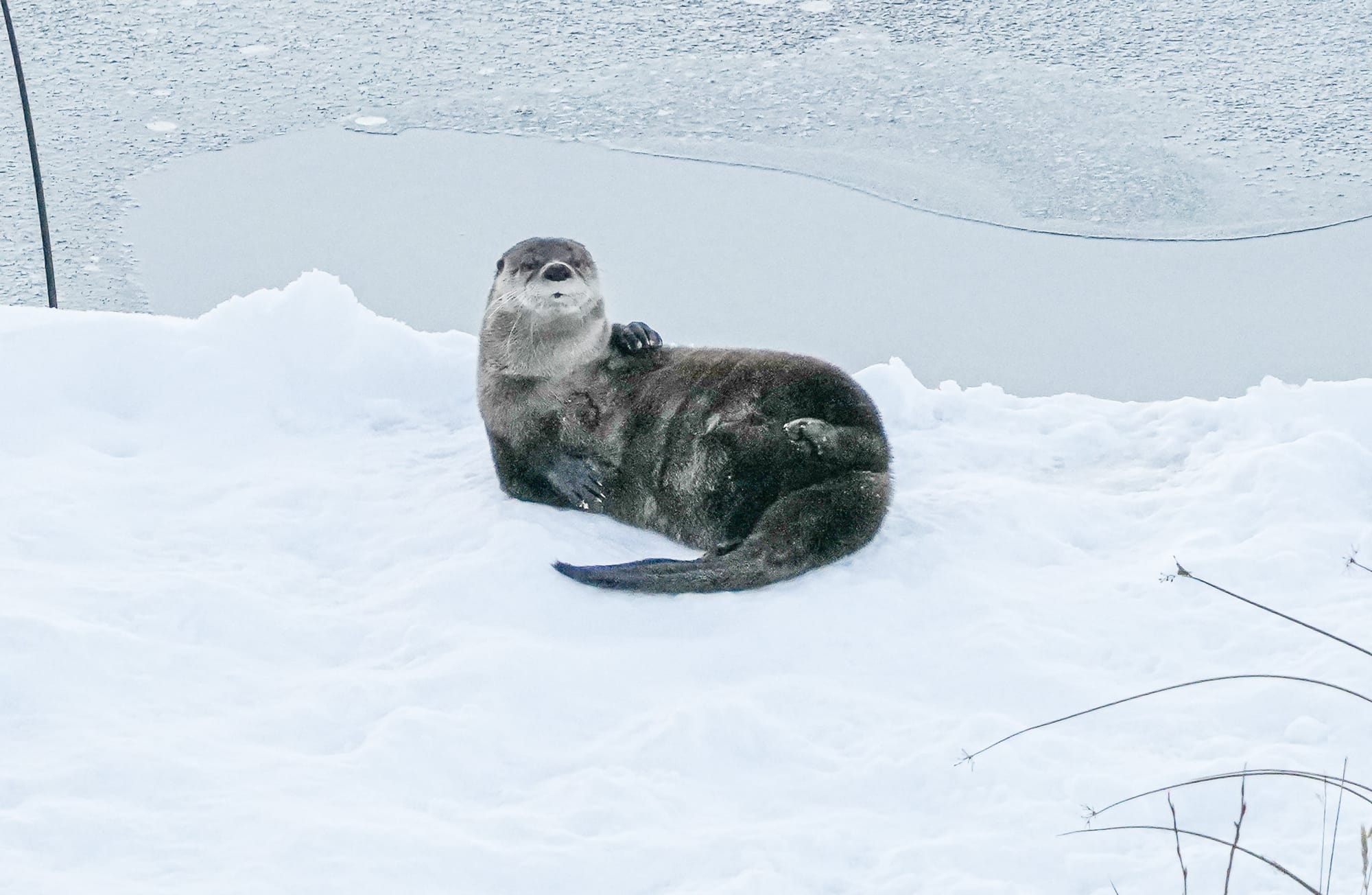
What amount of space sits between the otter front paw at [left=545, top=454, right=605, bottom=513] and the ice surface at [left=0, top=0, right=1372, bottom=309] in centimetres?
336

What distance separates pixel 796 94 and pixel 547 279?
4.29 metres

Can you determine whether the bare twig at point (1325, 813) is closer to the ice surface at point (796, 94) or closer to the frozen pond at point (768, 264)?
the frozen pond at point (768, 264)

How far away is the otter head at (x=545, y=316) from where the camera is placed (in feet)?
12.4

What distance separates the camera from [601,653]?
298cm

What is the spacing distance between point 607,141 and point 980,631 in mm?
4844

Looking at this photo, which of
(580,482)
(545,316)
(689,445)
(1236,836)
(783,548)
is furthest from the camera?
(545,316)

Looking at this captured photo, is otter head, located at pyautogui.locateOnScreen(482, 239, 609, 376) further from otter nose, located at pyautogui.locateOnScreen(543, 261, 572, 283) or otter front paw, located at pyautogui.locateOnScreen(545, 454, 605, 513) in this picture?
otter front paw, located at pyautogui.locateOnScreen(545, 454, 605, 513)

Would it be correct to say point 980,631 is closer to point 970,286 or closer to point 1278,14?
point 970,286

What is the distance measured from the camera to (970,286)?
6.32 meters

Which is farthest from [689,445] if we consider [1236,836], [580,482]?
[1236,836]

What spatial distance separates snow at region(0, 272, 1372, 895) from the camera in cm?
229

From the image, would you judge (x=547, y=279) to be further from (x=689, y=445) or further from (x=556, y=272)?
Result: (x=689, y=445)

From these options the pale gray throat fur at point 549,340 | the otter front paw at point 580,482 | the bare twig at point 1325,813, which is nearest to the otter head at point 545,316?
the pale gray throat fur at point 549,340

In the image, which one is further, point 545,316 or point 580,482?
point 545,316
